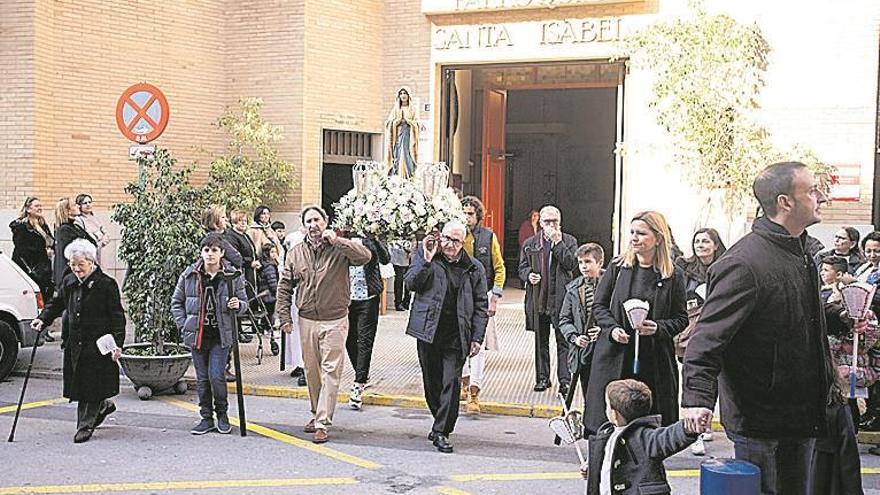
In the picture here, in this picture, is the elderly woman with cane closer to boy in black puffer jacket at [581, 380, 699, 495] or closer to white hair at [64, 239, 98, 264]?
white hair at [64, 239, 98, 264]

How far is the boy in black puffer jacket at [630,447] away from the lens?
4914 mm

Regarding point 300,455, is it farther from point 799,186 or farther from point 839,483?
point 799,186

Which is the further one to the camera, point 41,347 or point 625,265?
point 41,347

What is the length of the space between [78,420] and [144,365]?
1749mm

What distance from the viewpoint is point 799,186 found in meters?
4.74

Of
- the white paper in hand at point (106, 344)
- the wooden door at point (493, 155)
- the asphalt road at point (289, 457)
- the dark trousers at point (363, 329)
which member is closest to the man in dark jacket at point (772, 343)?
the asphalt road at point (289, 457)

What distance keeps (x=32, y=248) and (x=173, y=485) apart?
8.05m

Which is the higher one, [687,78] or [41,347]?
[687,78]

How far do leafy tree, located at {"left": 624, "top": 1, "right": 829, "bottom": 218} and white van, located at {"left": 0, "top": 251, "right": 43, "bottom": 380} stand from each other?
31.8 feet

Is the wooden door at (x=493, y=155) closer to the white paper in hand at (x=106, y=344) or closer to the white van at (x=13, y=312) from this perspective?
the white van at (x=13, y=312)

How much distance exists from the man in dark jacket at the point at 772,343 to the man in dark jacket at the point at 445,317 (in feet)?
12.7

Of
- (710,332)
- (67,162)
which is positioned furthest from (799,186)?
(67,162)

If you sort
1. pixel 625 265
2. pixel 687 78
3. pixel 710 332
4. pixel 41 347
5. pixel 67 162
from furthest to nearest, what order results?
pixel 67 162 → pixel 687 78 → pixel 41 347 → pixel 625 265 → pixel 710 332

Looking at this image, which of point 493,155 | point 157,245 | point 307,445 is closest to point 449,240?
point 307,445
